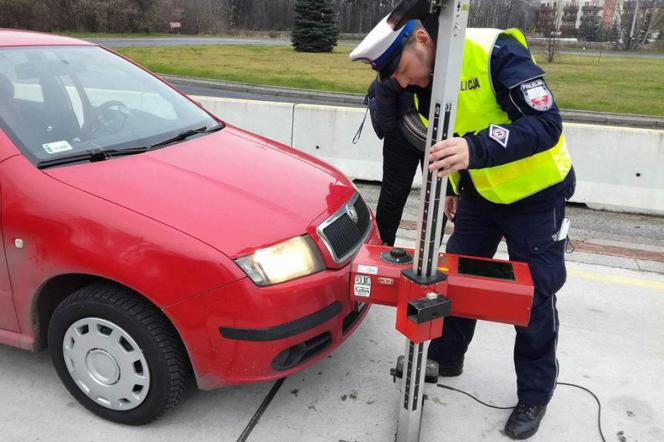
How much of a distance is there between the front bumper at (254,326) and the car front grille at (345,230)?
0.45 ft

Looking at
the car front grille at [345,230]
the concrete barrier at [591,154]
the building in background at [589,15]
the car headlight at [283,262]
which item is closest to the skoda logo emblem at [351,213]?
the car front grille at [345,230]

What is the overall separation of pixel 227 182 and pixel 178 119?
2.72 ft

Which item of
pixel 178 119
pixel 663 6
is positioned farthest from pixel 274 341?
pixel 663 6

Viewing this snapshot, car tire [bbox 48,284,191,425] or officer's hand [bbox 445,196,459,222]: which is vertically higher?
officer's hand [bbox 445,196,459,222]

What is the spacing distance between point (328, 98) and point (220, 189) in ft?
39.4

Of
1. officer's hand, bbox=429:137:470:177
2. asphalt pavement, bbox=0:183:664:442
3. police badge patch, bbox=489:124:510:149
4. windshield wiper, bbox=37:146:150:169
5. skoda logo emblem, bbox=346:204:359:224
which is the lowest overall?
asphalt pavement, bbox=0:183:664:442

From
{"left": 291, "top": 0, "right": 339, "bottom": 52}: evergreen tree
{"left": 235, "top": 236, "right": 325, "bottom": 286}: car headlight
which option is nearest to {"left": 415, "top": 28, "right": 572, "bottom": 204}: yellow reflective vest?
{"left": 235, "top": 236, "right": 325, "bottom": 286}: car headlight

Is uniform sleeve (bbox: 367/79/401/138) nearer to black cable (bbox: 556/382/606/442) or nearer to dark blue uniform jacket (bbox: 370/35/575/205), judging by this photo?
dark blue uniform jacket (bbox: 370/35/575/205)

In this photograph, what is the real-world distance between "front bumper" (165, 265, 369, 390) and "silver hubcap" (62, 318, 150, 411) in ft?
0.83

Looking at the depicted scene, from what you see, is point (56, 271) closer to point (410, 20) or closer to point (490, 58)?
point (410, 20)

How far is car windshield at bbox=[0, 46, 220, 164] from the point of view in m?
2.55

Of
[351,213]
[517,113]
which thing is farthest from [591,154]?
[517,113]

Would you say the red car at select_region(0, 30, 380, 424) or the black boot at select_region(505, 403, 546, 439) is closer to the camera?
the red car at select_region(0, 30, 380, 424)

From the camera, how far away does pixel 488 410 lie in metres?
2.62
